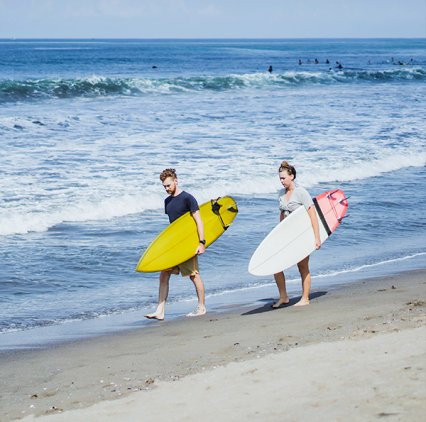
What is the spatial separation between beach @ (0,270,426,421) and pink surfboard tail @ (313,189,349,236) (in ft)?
3.54

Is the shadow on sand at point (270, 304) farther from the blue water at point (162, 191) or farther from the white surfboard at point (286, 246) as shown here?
the blue water at point (162, 191)

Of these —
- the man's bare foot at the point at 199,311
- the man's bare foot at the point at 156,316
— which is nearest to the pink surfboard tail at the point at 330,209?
the man's bare foot at the point at 199,311

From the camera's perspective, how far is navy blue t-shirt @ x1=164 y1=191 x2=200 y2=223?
8320 mm

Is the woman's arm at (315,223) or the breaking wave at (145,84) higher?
the woman's arm at (315,223)

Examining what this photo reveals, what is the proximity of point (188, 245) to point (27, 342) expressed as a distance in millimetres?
1826

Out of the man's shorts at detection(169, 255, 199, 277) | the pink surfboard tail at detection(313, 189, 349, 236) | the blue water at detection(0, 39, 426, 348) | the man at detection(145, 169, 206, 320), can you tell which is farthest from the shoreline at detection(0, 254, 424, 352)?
the pink surfboard tail at detection(313, 189, 349, 236)

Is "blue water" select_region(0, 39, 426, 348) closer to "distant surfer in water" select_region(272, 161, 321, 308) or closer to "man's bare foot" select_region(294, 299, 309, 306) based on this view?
"distant surfer in water" select_region(272, 161, 321, 308)

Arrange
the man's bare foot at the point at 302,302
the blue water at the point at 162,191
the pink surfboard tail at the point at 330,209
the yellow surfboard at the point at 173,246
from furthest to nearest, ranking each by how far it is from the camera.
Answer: the blue water at the point at 162,191 < the pink surfboard tail at the point at 330,209 < the yellow surfboard at the point at 173,246 < the man's bare foot at the point at 302,302

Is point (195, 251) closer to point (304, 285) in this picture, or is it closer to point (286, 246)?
point (286, 246)

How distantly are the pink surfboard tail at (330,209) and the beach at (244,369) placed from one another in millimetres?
1078

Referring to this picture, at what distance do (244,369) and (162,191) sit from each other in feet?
30.2

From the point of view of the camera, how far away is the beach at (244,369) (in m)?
4.89

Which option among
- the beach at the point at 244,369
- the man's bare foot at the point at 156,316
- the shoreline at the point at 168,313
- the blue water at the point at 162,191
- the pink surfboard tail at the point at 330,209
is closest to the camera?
the beach at the point at 244,369

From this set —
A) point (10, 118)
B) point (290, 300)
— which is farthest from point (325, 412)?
point (10, 118)
